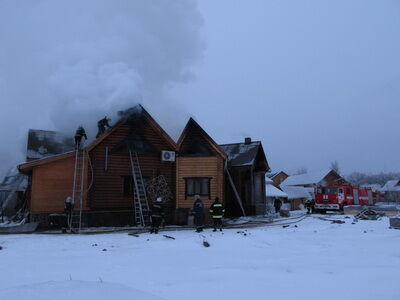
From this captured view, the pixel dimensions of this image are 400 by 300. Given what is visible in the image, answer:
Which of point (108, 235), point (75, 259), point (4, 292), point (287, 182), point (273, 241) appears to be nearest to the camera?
point (4, 292)

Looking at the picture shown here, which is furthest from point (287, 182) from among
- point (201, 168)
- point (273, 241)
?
point (273, 241)

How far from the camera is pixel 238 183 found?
2577cm

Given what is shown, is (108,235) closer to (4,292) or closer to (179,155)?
(179,155)

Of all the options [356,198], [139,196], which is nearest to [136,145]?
[139,196]

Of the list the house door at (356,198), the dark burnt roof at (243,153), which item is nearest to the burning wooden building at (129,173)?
the dark burnt roof at (243,153)

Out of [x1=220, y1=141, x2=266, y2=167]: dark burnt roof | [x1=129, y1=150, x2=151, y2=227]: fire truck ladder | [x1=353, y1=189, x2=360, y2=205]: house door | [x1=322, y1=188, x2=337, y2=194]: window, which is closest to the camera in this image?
[x1=129, y1=150, x2=151, y2=227]: fire truck ladder

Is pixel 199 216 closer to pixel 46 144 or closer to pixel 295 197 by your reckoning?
pixel 46 144

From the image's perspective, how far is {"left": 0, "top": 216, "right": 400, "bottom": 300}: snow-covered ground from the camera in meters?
6.27

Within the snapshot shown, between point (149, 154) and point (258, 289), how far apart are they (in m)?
13.9

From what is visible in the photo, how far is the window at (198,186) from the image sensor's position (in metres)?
20.3

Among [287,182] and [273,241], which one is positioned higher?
[287,182]

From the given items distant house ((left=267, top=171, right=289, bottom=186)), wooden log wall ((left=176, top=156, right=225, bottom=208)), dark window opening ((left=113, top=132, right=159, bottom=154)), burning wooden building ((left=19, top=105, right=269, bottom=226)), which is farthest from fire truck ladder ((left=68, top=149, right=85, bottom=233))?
distant house ((left=267, top=171, right=289, bottom=186))

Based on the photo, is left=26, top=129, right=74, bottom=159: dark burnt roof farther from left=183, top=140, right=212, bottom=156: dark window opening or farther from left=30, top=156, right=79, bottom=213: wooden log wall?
left=183, top=140, right=212, bottom=156: dark window opening

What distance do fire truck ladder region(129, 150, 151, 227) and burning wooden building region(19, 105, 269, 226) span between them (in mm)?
53
